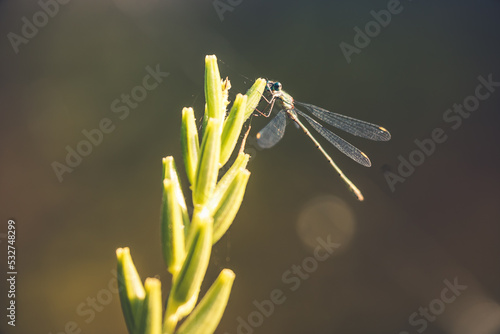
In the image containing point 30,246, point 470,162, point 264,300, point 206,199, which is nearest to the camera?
point 206,199

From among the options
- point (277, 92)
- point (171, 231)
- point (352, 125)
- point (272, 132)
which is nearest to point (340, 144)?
point (352, 125)

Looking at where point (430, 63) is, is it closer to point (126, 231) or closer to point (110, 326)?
point (126, 231)

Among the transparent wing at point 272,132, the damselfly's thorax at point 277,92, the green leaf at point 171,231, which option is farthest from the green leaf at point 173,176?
the damselfly's thorax at point 277,92

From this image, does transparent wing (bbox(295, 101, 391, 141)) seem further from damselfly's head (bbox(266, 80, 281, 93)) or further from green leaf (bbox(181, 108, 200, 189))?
green leaf (bbox(181, 108, 200, 189))

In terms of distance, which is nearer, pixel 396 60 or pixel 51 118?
pixel 51 118

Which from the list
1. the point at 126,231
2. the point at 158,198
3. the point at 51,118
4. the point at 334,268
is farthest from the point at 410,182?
the point at 51,118

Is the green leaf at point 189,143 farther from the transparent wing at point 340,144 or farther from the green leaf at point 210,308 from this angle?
the transparent wing at point 340,144
